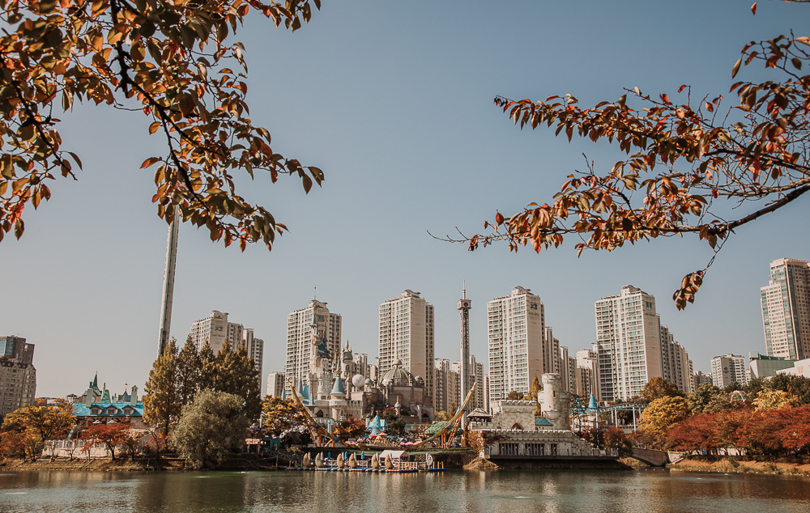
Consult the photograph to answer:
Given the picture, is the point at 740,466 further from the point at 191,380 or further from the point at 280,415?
the point at 191,380

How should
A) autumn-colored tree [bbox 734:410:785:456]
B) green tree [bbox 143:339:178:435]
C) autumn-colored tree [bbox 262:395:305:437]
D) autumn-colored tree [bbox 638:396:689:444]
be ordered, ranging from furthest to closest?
autumn-colored tree [bbox 638:396:689:444] → autumn-colored tree [bbox 262:395:305:437] → green tree [bbox 143:339:178:435] → autumn-colored tree [bbox 734:410:785:456]

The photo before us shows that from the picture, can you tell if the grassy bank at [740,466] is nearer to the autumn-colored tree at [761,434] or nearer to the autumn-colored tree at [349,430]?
the autumn-colored tree at [761,434]

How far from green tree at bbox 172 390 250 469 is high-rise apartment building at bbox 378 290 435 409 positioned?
99.8 metres

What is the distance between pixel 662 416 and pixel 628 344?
62.7 m

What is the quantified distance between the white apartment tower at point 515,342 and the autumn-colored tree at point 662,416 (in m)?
58.8

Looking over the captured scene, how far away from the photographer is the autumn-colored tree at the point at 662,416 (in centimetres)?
6725

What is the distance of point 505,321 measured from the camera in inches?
5379

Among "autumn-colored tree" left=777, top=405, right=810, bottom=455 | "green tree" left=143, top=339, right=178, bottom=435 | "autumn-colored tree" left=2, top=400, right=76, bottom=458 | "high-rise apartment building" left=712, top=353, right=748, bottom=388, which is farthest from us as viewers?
"high-rise apartment building" left=712, top=353, right=748, bottom=388

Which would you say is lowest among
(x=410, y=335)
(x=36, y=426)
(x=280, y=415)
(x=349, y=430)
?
(x=349, y=430)

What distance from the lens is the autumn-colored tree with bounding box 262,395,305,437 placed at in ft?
202

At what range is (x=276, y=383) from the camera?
7008 inches

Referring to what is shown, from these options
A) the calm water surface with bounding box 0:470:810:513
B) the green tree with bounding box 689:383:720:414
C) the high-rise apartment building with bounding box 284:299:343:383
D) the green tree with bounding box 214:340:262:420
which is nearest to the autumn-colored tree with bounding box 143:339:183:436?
the green tree with bounding box 214:340:262:420

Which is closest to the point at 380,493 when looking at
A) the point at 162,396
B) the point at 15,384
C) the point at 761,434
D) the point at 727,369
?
the point at 162,396

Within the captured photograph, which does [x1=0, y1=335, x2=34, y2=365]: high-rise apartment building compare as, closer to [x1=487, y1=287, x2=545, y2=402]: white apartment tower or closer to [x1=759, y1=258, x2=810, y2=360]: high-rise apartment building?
[x1=487, y1=287, x2=545, y2=402]: white apartment tower
